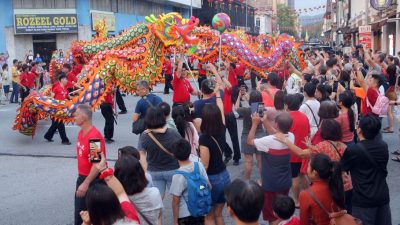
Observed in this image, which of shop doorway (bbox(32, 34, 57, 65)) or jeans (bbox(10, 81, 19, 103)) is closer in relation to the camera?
jeans (bbox(10, 81, 19, 103))

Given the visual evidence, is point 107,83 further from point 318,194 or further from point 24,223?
point 318,194

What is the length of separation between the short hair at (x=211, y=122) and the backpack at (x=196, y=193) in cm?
59

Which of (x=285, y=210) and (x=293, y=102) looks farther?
(x=293, y=102)

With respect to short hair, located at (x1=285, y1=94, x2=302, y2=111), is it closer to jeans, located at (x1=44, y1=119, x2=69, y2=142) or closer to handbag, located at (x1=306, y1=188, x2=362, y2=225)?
handbag, located at (x1=306, y1=188, x2=362, y2=225)

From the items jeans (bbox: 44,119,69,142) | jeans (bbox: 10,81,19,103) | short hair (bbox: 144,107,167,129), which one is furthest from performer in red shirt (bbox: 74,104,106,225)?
jeans (bbox: 10,81,19,103)

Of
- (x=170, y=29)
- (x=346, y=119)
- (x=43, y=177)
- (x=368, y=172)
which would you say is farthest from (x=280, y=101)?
(x=170, y=29)

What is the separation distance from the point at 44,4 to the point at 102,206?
27771 millimetres

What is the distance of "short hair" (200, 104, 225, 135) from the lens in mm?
5456

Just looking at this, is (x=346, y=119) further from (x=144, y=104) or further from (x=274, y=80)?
(x=144, y=104)

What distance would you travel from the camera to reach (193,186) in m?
4.84

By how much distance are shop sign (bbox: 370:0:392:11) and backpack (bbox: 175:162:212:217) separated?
2365cm

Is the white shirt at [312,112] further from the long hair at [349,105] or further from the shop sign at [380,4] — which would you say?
the shop sign at [380,4]

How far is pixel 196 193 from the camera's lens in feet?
15.9

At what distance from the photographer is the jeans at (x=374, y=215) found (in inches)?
187
